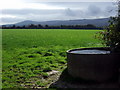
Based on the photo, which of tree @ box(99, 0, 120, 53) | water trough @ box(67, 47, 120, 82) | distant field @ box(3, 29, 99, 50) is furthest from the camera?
distant field @ box(3, 29, 99, 50)

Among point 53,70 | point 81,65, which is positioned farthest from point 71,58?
point 53,70

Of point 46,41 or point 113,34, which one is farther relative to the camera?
point 46,41

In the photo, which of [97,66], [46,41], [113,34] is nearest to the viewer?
[97,66]

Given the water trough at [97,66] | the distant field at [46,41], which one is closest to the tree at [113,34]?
the water trough at [97,66]

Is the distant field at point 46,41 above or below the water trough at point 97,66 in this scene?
below

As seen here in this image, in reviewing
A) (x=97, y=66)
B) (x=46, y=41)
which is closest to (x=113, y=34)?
(x=97, y=66)

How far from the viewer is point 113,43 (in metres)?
8.91

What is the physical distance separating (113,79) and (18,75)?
3.70 metres

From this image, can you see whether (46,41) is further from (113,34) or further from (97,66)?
(97,66)

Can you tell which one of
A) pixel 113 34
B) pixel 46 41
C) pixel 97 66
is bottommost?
pixel 46 41

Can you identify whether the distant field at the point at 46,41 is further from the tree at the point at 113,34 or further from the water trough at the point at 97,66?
the water trough at the point at 97,66

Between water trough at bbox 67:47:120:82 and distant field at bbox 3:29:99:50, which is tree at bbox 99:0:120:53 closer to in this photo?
water trough at bbox 67:47:120:82

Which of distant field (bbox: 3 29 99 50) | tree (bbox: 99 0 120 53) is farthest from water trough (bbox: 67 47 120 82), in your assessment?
distant field (bbox: 3 29 99 50)

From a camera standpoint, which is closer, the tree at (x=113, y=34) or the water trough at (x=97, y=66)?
the water trough at (x=97, y=66)
